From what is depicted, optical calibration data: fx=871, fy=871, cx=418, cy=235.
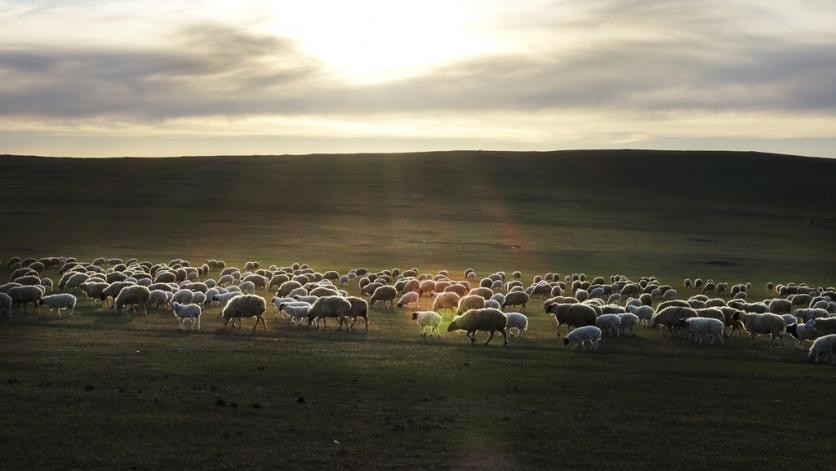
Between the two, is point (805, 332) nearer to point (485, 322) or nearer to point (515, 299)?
point (485, 322)

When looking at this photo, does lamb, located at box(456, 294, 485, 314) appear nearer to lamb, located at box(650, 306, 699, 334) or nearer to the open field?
the open field

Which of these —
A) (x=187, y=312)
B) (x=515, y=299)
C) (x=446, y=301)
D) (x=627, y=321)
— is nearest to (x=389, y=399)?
(x=187, y=312)

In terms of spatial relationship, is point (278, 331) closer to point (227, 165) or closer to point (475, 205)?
point (475, 205)

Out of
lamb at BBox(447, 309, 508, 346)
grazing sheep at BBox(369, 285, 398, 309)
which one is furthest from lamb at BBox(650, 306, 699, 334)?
grazing sheep at BBox(369, 285, 398, 309)

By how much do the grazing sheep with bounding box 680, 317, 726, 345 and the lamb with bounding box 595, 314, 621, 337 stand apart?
2125 mm

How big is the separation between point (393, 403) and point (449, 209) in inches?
3273

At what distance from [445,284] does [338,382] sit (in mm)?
20580

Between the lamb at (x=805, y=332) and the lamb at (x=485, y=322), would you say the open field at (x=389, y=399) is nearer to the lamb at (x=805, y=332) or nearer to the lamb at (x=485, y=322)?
the lamb at (x=805, y=332)

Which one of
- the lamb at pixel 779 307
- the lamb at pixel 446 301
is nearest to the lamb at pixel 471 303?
the lamb at pixel 446 301

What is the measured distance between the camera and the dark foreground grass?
13.8 m

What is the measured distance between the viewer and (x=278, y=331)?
1056 inches

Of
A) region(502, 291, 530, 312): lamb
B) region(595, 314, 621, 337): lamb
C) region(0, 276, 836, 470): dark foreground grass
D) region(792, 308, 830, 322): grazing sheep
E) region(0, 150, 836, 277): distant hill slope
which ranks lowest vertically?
region(0, 276, 836, 470): dark foreground grass

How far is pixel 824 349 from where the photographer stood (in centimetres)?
2308

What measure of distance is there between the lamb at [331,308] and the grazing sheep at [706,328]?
10.6 m
